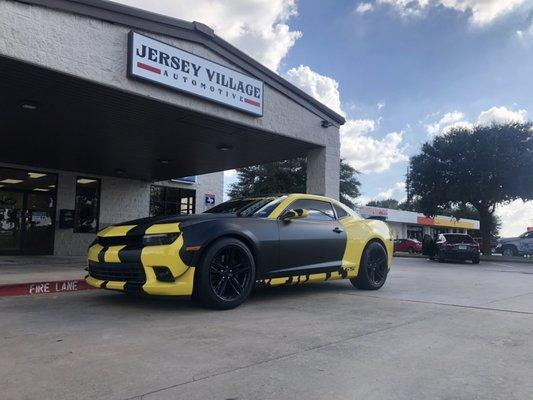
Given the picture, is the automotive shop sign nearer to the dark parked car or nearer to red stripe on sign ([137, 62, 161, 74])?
red stripe on sign ([137, 62, 161, 74])

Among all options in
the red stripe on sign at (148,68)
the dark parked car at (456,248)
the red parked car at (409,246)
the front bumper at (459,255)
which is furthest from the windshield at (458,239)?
the red stripe on sign at (148,68)

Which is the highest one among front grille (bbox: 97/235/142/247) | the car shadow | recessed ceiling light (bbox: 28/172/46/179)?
recessed ceiling light (bbox: 28/172/46/179)

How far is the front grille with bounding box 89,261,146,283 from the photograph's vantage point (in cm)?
573

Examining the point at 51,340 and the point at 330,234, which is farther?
the point at 330,234

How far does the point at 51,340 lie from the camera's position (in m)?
4.50

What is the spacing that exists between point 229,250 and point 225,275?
317mm

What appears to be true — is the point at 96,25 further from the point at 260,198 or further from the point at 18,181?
the point at 18,181

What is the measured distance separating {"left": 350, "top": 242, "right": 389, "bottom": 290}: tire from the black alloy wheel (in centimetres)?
262

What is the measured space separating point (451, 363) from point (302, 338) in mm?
1374

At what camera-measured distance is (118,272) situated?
5.95m

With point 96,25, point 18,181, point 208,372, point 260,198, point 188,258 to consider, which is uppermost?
point 96,25

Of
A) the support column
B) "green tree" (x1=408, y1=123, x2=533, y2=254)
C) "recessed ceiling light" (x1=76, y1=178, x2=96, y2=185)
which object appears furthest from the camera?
"green tree" (x1=408, y1=123, x2=533, y2=254)

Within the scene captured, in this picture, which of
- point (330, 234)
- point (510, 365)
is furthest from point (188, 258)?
point (510, 365)

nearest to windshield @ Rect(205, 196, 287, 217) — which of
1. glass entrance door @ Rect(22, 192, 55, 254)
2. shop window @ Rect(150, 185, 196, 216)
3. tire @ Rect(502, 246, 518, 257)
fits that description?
glass entrance door @ Rect(22, 192, 55, 254)
